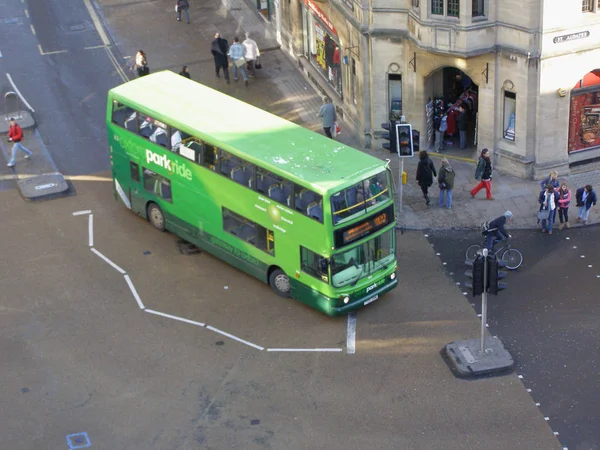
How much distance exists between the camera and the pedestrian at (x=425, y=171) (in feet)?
112

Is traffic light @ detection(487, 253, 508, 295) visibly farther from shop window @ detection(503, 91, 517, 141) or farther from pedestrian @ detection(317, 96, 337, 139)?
pedestrian @ detection(317, 96, 337, 139)

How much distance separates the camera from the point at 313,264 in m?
27.9

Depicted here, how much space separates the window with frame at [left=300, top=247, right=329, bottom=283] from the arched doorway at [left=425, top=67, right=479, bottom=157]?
10856 millimetres

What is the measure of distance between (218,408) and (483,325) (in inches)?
252

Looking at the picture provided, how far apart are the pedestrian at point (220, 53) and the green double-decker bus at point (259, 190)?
9.78 m

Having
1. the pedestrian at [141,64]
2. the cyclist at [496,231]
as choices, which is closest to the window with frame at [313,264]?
the cyclist at [496,231]

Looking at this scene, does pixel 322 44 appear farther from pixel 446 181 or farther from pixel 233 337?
pixel 233 337

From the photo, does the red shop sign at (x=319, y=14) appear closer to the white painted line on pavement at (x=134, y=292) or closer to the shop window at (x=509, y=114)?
the shop window at (x=509, y=114)

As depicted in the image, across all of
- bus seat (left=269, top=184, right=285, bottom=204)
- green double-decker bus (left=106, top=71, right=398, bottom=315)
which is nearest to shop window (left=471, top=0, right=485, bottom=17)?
green double-decker bus (left=106, top=71, right=398, bottom=315)

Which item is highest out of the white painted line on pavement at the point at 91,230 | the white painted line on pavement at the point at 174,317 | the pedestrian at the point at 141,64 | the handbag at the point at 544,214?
the pedestrian at the point at 141,64

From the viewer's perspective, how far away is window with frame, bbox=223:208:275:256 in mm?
29156

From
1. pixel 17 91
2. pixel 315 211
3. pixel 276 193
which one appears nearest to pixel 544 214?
pixel 315 211

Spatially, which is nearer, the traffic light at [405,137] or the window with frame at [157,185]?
the traffic light at [405,137]

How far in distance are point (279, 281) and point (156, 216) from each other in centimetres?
555
